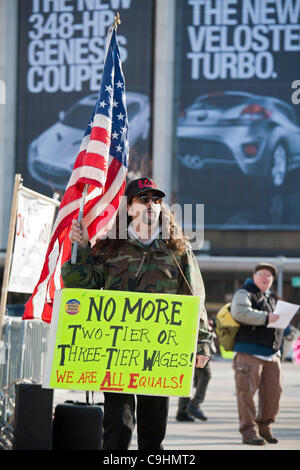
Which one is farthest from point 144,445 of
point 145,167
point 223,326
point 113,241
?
point 145,167

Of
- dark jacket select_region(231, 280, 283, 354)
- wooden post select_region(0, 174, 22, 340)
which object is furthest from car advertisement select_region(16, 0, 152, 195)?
wooden post select_region(0, 174, 22, 340)

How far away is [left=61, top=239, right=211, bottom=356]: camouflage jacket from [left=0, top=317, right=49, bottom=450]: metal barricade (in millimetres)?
3030

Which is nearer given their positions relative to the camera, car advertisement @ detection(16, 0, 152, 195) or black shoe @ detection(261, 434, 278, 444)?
black shoe @ detection(261, 434, 278, 444)

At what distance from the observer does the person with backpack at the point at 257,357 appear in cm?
992

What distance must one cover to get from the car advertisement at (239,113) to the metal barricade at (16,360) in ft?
143

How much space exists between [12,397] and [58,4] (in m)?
50.0

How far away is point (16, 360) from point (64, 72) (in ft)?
156

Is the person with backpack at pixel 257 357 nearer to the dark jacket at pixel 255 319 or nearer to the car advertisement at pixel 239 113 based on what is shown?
the dark jacket at pixel 255 319

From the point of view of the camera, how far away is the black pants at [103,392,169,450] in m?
5.71

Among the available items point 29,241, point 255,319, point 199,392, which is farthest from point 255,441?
point 29,241

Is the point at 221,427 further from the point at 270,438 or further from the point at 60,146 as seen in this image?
the point at 60,146

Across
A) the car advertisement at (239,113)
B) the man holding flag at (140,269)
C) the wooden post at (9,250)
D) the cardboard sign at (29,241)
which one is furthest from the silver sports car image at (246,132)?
the man holding flag at (140,269)

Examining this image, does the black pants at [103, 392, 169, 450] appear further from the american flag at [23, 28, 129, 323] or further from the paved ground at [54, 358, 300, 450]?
the paved ground at [54, 358, 300, 450]

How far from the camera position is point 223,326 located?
403 inches
